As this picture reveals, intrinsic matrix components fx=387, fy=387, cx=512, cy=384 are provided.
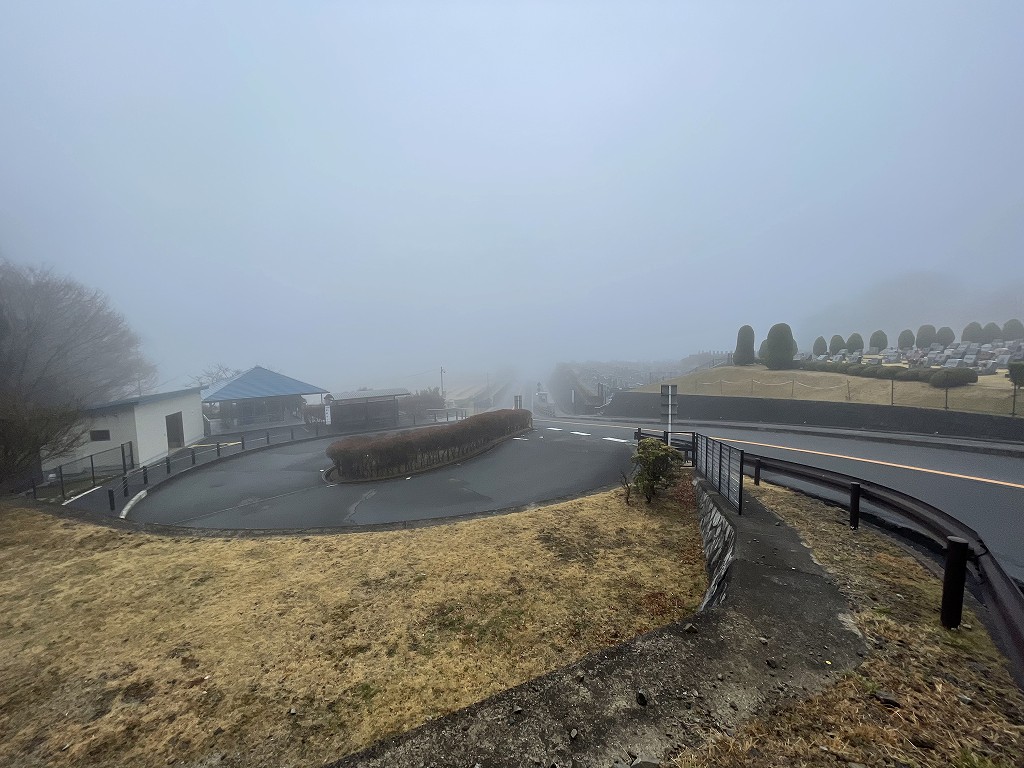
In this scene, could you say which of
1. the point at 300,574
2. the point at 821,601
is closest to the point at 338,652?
the point at 300,574

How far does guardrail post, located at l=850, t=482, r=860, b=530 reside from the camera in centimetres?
541

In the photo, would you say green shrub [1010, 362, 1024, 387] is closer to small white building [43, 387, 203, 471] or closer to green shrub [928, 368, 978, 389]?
green shrub [928, 368, 978, 389]

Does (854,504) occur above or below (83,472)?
above

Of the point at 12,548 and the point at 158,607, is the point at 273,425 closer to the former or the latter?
the point at 12,548

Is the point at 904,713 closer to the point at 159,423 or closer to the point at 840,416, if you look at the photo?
the point at 840,416

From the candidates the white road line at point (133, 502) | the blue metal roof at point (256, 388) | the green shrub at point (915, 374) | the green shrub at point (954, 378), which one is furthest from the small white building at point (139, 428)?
the green shrub at point (915, 374)

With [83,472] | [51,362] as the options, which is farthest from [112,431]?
[51,362]

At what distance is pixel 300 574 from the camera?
625 centimetres

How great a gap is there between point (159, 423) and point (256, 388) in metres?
12.5

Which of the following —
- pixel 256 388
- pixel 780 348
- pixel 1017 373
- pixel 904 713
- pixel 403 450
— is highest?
pixel 780 348

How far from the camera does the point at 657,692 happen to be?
103 inches

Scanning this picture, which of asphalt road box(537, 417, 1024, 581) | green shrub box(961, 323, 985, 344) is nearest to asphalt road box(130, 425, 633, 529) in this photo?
asphalt road box(537, 417, 1024, 581)

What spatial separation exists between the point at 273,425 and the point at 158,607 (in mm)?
27872

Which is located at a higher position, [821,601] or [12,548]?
[821,601]
